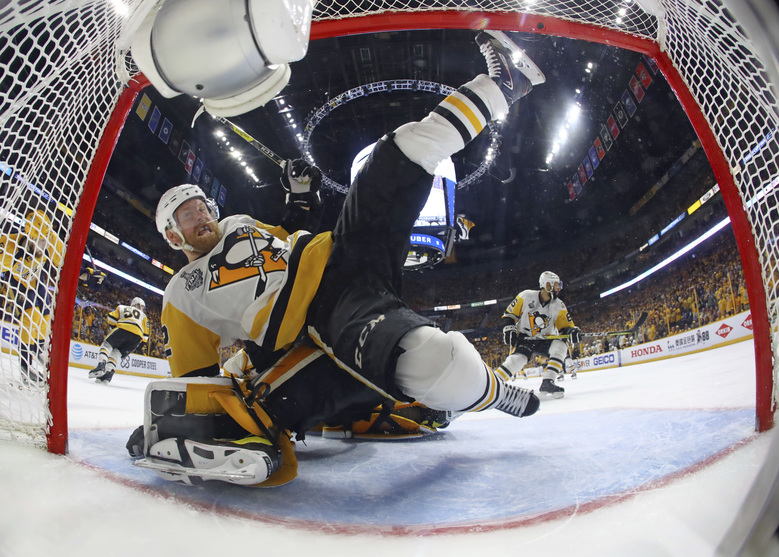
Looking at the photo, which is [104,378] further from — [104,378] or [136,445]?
[136,445]

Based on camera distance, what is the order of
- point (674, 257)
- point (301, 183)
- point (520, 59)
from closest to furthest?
point (520, 59) < point (301, 183) < point (674, 257)

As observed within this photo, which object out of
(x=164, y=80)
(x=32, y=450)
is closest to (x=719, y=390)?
(x=164, y=80)

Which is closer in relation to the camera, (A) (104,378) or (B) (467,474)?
(B) (467,474)

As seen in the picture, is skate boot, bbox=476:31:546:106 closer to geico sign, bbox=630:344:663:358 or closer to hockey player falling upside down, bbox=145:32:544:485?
hockey player falling upside down, bbox=145:32:544:485

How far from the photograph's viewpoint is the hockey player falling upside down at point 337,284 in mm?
931

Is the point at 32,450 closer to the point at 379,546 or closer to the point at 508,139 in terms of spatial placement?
the point at 379,546

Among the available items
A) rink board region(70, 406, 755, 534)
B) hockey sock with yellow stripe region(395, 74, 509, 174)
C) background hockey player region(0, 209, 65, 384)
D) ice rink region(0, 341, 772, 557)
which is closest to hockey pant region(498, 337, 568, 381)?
rink board region(70, 406, 755, 534)

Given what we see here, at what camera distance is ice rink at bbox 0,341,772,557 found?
58 centimetres

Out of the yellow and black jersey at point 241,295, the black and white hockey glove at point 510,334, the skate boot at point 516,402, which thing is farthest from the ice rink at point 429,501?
the black and white hockey glove at point 510,334

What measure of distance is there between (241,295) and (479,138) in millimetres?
8470

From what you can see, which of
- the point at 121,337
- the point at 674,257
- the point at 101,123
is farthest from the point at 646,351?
the point at 101,123

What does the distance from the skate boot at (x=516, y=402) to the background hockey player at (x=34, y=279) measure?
1.30 metres

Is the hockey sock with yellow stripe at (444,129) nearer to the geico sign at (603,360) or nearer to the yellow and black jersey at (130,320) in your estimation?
the yellow and black jersey at (130,320)

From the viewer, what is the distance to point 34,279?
1.22 meters
